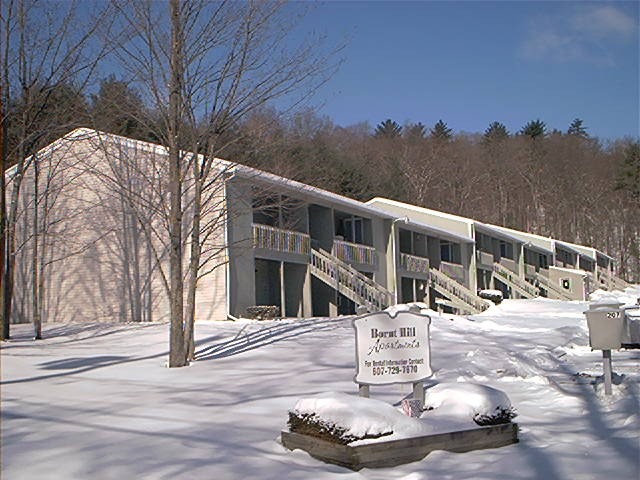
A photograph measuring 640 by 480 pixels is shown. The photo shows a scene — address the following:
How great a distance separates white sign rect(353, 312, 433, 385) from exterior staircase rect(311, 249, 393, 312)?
61.1 feet

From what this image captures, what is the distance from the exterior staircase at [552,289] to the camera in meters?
50.2

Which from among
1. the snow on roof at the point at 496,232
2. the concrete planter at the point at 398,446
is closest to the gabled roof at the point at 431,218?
the snow on roof at the point at 496,232

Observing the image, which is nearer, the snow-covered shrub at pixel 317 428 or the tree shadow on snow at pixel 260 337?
the snow-covered shrub at pixel 317 428

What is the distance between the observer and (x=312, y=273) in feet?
91.5

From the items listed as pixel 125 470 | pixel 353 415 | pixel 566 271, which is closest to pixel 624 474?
pixel 353 415

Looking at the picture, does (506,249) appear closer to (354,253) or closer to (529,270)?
(529,270)

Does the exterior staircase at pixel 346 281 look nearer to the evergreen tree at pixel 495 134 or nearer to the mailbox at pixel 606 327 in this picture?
the mailbox at pixel 606 327

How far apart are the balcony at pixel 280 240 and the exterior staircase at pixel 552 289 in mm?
27651

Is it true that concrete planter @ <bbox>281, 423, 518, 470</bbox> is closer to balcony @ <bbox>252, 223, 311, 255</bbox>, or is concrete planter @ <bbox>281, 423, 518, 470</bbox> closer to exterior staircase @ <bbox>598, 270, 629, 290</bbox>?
balcony @ <bbox>252, 223, 311, 255</bbox>

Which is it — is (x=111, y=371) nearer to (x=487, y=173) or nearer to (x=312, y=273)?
(x=312, y=273)

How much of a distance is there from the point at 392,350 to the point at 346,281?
19.8 meters

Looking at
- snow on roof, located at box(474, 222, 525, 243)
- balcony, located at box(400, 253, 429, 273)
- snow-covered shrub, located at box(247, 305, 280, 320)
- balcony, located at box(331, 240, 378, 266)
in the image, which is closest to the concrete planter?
snow-covered shrub, located at box(247, 305, 280, 320)

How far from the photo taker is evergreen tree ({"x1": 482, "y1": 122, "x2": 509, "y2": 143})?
78669 millimetres

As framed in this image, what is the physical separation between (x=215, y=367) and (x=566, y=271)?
46052mm
